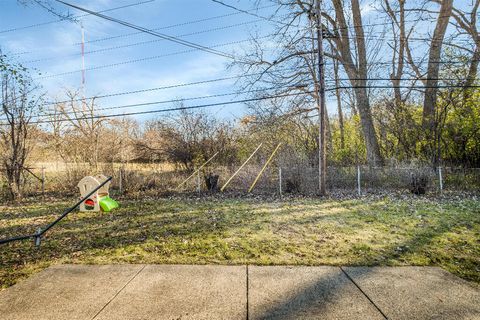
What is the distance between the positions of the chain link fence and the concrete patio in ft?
25.5

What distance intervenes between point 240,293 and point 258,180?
9416mm

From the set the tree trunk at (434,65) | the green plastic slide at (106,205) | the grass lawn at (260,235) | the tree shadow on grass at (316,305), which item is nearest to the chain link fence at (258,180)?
the grass lawn at (260,235)

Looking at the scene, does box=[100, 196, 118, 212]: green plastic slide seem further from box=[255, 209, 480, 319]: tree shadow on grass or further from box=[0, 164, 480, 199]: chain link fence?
box=[255, 209, 480, 319]: tree shadow on grass

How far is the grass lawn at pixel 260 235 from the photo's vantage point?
14.2ft

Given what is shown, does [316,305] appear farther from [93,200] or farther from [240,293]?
[93,200]

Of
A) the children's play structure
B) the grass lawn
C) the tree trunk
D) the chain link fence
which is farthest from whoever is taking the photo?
the tree trunk

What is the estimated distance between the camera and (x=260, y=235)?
18.5ft

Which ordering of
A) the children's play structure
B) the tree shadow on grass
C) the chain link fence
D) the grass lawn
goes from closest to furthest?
1. the tree shadow on grass
2. the grass lawn
3. the children's play structure
4. the chain link fence

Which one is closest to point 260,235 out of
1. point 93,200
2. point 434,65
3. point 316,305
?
point 316,305

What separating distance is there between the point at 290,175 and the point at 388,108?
7341 millimetres

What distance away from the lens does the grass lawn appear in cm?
433

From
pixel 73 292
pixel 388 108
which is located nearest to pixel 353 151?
pixel 388 108

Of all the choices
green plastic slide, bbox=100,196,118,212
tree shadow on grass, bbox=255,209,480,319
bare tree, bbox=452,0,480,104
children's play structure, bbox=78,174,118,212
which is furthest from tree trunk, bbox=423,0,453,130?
children's play structure, bbox=78,174,118,212

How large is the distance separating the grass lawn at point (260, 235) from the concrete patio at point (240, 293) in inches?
14.4
